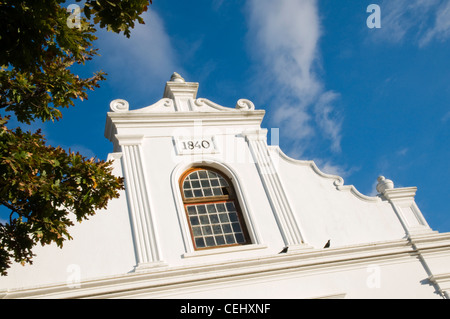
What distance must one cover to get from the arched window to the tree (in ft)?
10.9

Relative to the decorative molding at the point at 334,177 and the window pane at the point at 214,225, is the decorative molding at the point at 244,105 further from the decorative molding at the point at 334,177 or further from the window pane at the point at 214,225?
the window pane at the point at 214,225

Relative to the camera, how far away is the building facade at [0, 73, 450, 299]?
799 cm

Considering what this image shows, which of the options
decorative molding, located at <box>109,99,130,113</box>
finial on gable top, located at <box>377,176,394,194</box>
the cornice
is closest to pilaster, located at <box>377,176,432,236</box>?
finial on gable top, located at <box>377,176,394,194</box>

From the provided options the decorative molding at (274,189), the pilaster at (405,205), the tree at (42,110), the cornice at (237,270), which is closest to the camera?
the tree at (42,110)

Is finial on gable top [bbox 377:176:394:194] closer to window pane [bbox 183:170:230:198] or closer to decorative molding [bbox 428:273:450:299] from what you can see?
decorative molding [bbox 428:273:450:299]

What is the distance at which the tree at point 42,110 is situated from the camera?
17.1 feet

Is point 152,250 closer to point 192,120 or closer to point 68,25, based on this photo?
point 192,120

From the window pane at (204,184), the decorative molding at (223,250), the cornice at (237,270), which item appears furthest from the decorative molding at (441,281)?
the window pane at (204,184)

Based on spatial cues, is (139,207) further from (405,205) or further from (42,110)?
(405,205)

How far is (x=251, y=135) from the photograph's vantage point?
11.0m

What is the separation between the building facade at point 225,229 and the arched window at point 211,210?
0.02 meters
